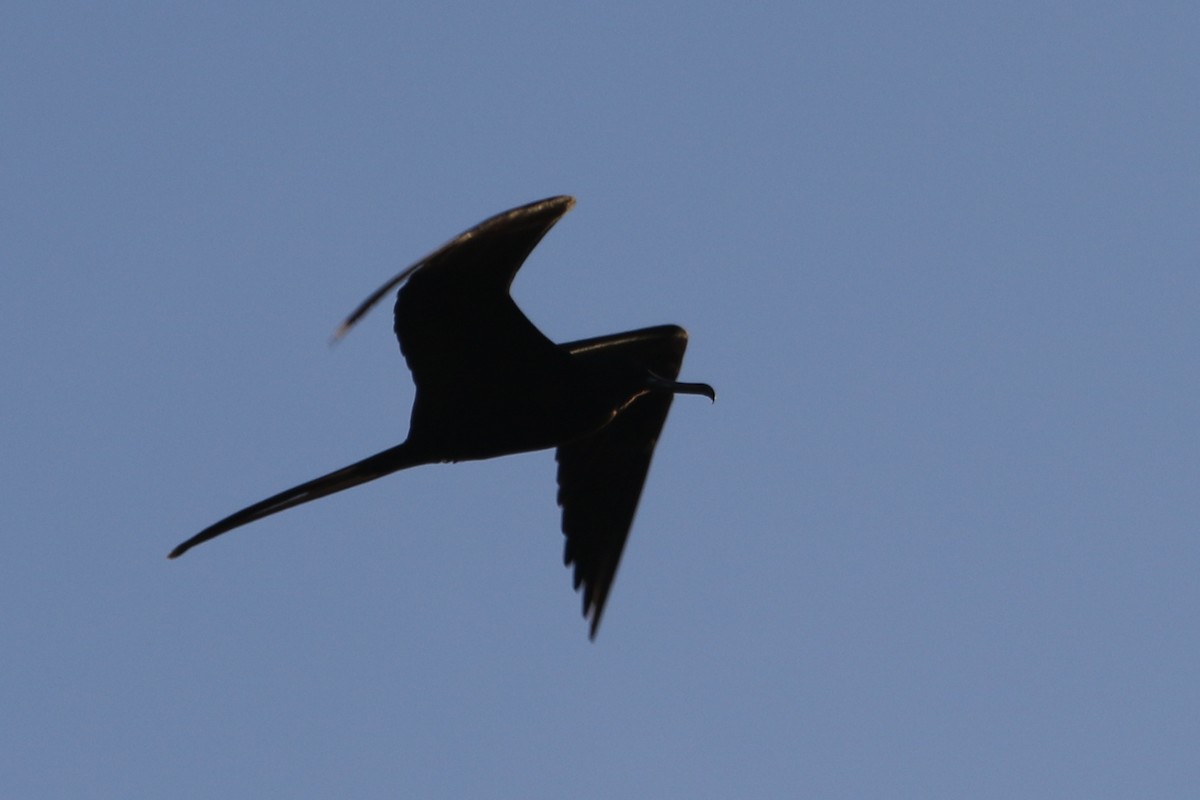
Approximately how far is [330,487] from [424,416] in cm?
54

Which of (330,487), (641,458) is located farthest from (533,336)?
(641,458)

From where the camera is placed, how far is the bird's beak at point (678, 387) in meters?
9.16

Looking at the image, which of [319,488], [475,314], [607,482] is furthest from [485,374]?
[607,482]

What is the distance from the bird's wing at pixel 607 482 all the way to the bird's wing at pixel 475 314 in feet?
5.33

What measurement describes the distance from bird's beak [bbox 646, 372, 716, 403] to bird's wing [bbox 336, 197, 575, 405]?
523mm

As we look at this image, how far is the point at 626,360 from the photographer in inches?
363

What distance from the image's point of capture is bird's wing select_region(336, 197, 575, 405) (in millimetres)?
8266

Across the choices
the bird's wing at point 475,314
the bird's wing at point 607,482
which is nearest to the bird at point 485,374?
the bird's wing at point 475,314

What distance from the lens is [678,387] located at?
366 inches

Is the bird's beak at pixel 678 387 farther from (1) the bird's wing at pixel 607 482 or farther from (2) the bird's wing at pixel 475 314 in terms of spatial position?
(1) the bird's wing at pixel 607 482

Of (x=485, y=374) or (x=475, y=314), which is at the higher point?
(x=475, y=314)

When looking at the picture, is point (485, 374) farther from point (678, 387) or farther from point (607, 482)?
point (607, 482)

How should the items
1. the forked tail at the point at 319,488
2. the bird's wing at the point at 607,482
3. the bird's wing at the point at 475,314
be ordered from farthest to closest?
the bird's wing at the point at 607,482 < the forked tail at the point at 319,488 < the bird's wing at the point at 475,314

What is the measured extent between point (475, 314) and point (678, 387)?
119 centimetres
